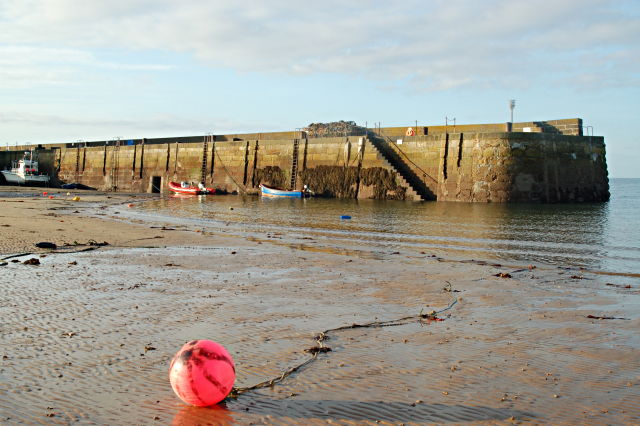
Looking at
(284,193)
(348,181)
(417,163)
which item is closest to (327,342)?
(417,163)

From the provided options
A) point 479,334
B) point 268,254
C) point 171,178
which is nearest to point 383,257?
point 268,254

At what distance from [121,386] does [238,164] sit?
44483mm

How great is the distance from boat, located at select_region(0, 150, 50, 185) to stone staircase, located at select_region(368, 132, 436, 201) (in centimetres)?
3913

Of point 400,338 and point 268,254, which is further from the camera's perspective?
point 268,254

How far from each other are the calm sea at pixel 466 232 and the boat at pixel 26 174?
43265mm

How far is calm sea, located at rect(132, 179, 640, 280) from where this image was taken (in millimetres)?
13008

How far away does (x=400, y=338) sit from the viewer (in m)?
5.80

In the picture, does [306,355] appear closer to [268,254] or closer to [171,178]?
[268,254]

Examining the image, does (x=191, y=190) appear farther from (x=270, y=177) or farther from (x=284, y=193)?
(x=284, y=193)

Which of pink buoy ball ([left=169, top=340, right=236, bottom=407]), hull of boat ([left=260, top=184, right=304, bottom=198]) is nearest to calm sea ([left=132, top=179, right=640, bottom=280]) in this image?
pink buoy ball ([left=169, top=340, right=236, bottom=407])

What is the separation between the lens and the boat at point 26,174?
61.4 m

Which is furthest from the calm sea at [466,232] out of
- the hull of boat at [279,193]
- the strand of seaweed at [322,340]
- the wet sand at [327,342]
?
the hull of boat at [279,193]

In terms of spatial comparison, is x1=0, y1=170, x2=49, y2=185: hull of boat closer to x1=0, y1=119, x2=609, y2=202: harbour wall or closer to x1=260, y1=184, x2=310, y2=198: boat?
x1=0, y1=119, x2=609, y2=202: harbour wall

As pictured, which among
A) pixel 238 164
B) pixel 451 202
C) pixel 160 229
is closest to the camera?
pixel 160 229
